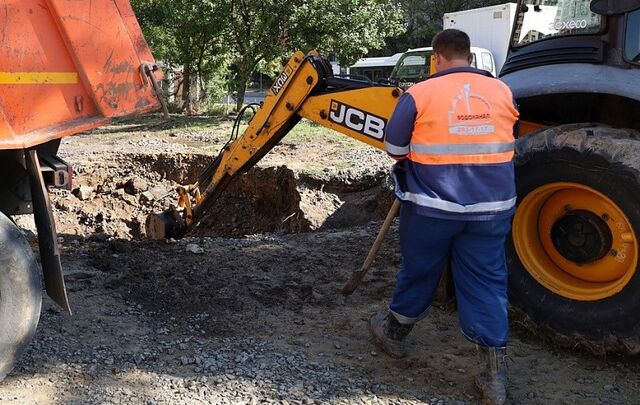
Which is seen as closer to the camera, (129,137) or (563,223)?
(563,223)

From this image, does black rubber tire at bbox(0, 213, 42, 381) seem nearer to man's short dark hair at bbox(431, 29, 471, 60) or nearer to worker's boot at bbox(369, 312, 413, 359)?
worker's boot at bbox(369, 312, 413, 359)

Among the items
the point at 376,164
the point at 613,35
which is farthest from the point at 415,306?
the point at 376,164

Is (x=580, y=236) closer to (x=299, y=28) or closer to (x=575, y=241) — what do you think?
(x=575, y=241)

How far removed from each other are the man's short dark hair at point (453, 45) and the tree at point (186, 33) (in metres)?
12.8

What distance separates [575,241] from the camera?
4141 millimetres

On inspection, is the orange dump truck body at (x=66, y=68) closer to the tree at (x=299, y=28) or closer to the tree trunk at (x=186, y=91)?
the tree at (x=299, y=28)

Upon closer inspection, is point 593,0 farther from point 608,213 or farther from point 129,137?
point 129,137

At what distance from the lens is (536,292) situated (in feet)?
13.7

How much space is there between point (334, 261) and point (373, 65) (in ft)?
81.8

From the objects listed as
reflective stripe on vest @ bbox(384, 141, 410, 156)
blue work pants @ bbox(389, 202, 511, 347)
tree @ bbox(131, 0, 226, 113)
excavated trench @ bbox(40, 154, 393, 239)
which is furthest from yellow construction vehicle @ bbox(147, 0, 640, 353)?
tree @ bbox(131, 0, 226, 113)

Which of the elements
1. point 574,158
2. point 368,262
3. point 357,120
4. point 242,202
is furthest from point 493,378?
point 242,202

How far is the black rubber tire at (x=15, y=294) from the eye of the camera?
352 centimetres

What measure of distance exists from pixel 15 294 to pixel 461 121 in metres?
2.52

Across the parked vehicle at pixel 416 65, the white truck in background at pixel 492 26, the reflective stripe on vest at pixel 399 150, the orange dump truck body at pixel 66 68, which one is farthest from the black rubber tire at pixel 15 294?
the white truck in background at pixel 492 26
